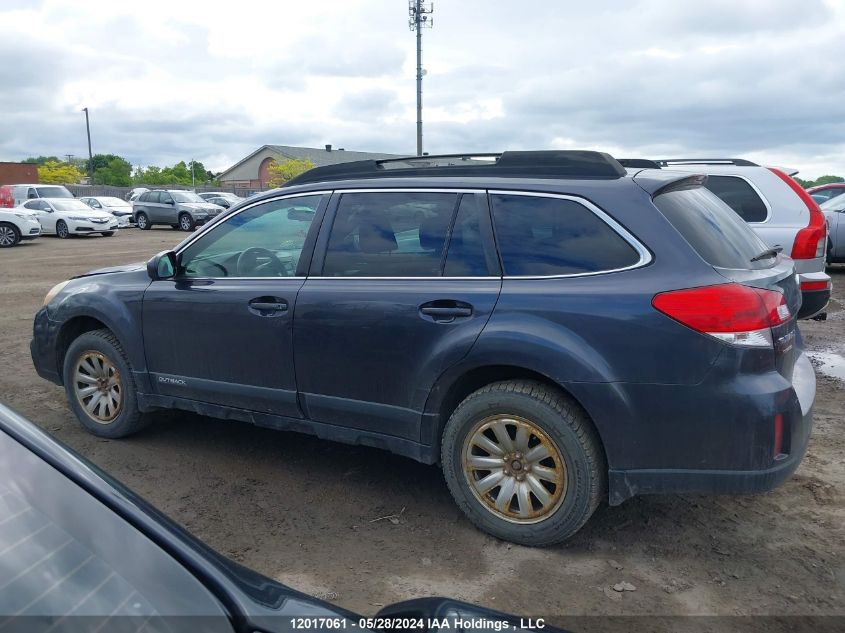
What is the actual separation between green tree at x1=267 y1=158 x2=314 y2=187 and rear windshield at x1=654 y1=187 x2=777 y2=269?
2764 inches

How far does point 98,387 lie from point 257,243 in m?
1.64

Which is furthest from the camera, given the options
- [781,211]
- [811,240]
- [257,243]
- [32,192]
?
[32,192]

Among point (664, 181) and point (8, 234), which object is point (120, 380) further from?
point (8, 234)

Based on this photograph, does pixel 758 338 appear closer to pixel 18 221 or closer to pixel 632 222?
pixel 632 222

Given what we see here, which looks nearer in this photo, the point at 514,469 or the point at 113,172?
the point at 514,469

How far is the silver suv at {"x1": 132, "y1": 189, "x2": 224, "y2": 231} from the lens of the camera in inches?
1132

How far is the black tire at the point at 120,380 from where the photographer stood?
481 cm

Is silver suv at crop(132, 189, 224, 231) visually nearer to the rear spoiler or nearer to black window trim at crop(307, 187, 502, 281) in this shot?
black window trim at crop(307, 187, 502, 281)

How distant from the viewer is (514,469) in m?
3.49

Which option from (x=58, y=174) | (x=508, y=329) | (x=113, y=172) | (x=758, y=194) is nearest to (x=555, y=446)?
(x=508, y=329)

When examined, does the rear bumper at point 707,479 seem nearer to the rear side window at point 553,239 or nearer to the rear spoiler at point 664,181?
the rear side window at point 553,239

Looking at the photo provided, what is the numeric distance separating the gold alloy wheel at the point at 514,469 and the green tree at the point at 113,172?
96.6m

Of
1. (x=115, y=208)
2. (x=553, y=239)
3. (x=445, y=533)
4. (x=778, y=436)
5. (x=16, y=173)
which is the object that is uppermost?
(x=16, y=173)

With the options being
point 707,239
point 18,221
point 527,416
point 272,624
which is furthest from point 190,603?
point 18,221
